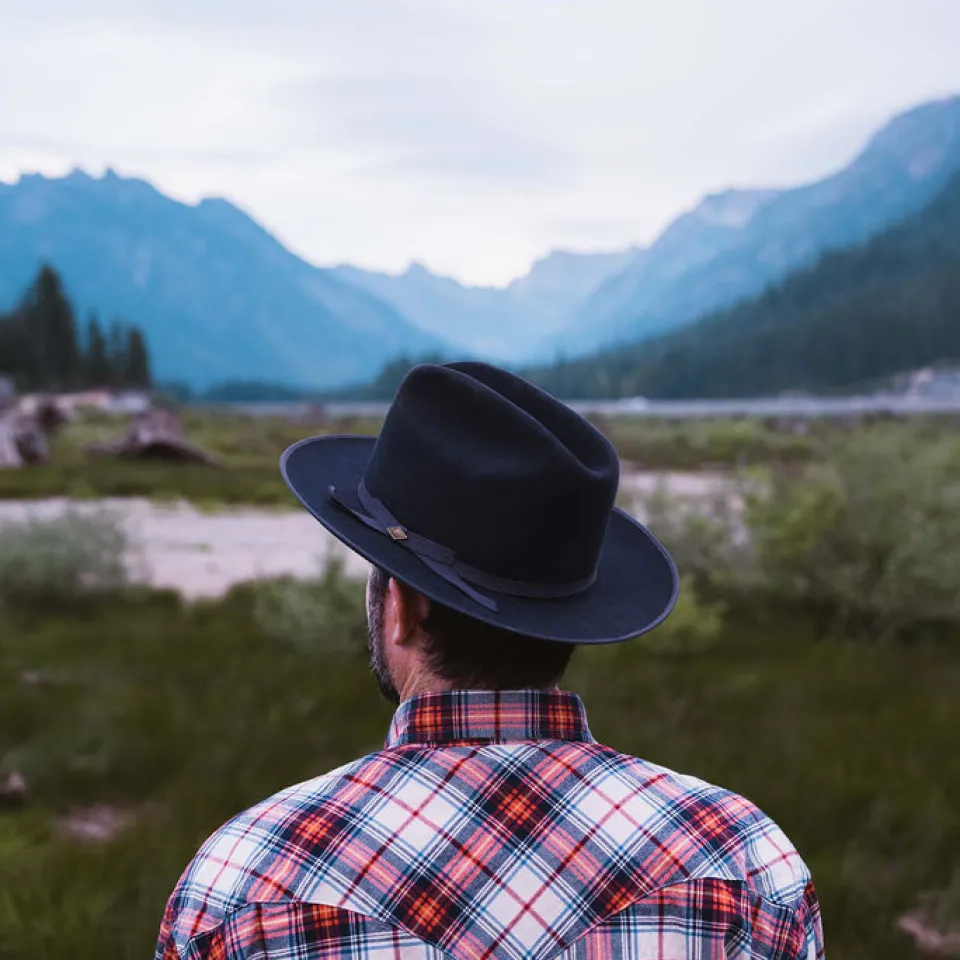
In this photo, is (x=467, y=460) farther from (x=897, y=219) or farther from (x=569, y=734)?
(x=897, y=219)

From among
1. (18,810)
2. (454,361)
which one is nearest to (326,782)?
(454,361)

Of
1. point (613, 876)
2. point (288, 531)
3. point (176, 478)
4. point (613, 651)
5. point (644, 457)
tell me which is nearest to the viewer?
point (613, 876)

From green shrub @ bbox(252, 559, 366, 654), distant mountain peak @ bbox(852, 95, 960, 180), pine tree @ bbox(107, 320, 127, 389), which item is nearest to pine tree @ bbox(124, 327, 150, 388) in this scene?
pine tree @ bbox(107, 320, 127, 389)

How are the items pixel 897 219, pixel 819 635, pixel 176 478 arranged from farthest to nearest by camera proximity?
pixel 897 219
pixel 176 478
pixel 819 635

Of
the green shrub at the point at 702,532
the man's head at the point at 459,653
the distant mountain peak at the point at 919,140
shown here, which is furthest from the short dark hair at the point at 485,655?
the distant mountain peak at the point at 919,140

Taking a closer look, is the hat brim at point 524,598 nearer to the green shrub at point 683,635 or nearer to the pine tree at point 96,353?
the green shrub at point 683,635

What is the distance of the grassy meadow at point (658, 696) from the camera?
3242 millimetres

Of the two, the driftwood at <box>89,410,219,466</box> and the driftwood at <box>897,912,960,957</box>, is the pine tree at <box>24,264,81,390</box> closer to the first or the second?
the driftwood at <box>89,410,219,466</box>

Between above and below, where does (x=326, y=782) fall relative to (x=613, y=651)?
above

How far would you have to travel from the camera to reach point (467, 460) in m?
1.27

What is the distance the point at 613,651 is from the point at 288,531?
7099mm

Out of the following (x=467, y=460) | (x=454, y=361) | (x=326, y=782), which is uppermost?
(x=454, y=361)

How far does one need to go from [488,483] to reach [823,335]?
9655 cm

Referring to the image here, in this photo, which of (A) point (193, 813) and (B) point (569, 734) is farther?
(A) point (193, 813)
